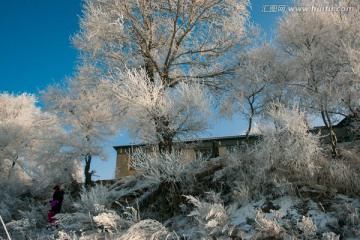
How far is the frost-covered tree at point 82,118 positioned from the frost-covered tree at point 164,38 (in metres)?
4.51

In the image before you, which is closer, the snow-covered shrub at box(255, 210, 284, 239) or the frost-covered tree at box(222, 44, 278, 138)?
the snow-covered shrub at box(255, 210, 284, 239)

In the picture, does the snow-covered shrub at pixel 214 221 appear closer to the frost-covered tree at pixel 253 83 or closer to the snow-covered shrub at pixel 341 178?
the snow-covered shrub at pixel 341 178

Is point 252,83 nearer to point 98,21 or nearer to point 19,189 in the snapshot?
point 98,21

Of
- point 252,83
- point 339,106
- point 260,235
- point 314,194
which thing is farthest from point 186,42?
point 260,235

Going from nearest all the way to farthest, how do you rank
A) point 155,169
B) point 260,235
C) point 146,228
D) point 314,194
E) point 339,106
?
point 260,235 → point 146,228 → point 314,194 → point 155,169 → point 339,106

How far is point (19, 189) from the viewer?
17703 millimetres

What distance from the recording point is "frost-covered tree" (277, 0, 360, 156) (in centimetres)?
985

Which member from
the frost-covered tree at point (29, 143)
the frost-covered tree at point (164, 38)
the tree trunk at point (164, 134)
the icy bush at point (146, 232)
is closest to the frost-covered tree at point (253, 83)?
the frost-covered tree at point (164, 38)

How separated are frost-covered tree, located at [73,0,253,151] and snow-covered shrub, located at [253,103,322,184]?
395 centimetres

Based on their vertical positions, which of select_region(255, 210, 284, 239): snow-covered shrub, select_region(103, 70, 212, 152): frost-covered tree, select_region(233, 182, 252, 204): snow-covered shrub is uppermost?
select_region(103, 70, 212, 152): frost-covered tree

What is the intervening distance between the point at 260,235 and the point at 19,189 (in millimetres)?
16409

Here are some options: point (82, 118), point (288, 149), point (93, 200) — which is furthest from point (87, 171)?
point (288, 149)

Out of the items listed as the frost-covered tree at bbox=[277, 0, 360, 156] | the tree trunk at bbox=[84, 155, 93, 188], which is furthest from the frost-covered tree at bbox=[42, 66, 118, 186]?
the frost-covered tree at bbox=[277, 0, 360, 156]

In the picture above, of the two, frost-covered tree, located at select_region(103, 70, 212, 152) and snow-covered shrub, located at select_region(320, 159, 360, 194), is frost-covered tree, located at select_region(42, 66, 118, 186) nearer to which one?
frost-covered tree, located at select_region(103, 70, 212, 152)
